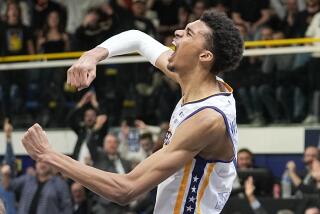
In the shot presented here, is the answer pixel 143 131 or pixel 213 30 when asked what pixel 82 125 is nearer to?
pixel 143 131

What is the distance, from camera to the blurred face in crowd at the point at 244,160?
10.8 metres

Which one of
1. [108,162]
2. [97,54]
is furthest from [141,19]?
[97,54]

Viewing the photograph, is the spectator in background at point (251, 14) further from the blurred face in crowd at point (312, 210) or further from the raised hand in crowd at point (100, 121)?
the blurred face in crowd at point (312, 210)

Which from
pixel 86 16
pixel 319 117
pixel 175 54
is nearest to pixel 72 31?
pixel 86 16

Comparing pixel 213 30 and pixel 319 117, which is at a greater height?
pixel 213 30

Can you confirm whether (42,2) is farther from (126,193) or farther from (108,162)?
(126,193)

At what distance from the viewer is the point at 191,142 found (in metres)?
4.63

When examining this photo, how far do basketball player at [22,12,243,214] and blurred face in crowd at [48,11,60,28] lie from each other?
8.64m

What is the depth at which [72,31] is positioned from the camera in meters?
13.6

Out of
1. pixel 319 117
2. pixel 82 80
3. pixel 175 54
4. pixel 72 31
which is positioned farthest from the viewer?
pixel 72 31

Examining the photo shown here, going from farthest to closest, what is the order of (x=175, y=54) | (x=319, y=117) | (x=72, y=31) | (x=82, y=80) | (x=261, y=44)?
(x=72, y=31) → (x=261, y=44) → (x=319, y=117) → (x=175, y=54) → (x=82, y=80)

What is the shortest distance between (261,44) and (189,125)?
23.7 ft

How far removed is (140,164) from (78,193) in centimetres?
702

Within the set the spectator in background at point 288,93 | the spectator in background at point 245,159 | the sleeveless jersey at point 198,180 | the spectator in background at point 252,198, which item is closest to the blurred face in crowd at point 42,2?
the spectator in background at point 288,93
